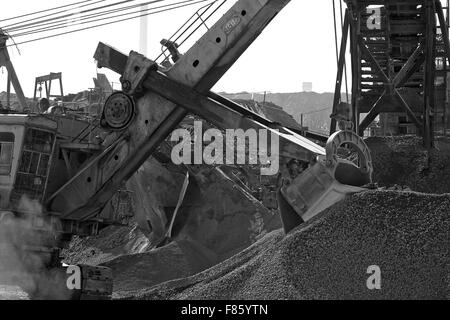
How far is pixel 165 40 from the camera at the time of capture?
46.5 ft

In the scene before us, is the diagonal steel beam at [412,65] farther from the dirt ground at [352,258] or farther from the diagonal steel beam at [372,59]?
the dirt ground at [352,258]

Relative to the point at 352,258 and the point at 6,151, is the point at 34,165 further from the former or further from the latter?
the point at 352,258

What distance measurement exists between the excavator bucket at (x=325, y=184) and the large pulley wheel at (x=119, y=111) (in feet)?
9.99

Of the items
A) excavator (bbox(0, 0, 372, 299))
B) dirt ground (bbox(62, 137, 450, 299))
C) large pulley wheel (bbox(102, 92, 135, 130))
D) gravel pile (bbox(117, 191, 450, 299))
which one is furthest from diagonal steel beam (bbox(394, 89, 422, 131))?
gravel pile (bbox(117, 191, 450, 299))

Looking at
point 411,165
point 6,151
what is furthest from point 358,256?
point 411,165

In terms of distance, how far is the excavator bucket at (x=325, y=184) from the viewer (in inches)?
480

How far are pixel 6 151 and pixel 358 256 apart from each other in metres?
6.25

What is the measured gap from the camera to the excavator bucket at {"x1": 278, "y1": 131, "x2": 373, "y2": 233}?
40.0 ft

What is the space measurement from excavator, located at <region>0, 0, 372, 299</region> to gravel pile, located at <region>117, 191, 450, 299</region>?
137cm

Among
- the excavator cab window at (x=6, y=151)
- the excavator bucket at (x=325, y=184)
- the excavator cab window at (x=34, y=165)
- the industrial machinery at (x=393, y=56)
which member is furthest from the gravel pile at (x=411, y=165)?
the excavator cab window at (x=6, y=151)

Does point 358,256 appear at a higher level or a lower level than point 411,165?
lower

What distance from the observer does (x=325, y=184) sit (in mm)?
12273
